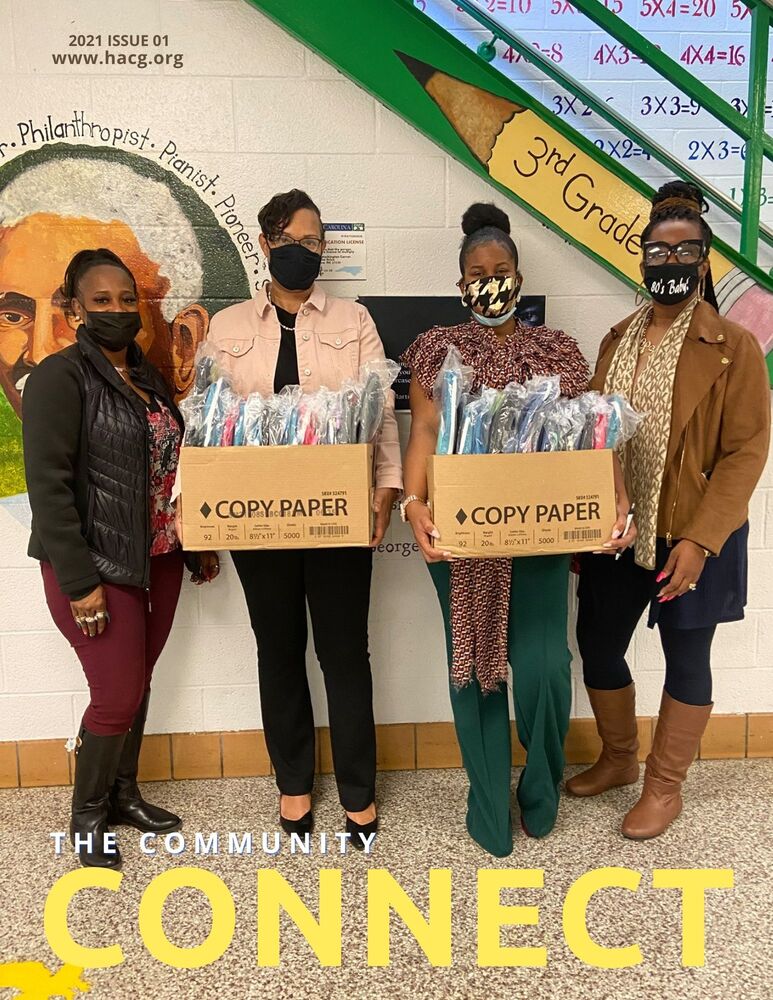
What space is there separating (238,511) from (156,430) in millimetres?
414

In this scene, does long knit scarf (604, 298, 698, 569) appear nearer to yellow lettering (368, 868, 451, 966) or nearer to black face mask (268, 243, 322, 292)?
black face mask (268, 243, 322, 292)

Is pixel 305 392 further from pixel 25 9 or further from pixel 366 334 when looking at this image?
pixel 25 9

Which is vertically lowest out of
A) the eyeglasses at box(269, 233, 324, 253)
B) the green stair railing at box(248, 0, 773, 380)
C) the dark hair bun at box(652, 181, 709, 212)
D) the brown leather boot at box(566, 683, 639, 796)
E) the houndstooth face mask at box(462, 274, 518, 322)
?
the brown leather boot at box(566, 683, 639, 796)

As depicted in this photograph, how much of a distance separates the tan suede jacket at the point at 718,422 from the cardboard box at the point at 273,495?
814 mm

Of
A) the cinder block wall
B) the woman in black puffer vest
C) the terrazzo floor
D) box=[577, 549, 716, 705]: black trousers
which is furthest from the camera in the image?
the cinder block wall

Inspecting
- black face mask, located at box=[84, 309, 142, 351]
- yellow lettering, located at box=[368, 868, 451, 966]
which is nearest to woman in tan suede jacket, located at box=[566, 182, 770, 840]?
yellow lettering, located at box=[368, 868, 451, 966]

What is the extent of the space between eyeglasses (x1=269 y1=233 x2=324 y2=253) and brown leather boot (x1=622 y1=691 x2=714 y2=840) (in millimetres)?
1600

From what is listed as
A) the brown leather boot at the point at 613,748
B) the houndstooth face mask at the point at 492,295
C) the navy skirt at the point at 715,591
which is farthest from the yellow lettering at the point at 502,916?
the houndstooth face mask at the point at 492,295

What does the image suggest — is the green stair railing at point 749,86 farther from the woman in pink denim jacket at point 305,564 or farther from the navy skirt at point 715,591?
the woman in pink denim jacket at point 305,564

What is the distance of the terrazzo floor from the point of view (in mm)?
1518

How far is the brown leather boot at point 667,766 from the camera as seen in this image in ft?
6.46

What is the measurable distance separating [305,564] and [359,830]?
2.59 ft

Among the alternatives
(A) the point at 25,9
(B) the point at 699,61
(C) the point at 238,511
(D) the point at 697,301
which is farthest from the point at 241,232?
(B) the point at 699,61

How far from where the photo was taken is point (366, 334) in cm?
192
